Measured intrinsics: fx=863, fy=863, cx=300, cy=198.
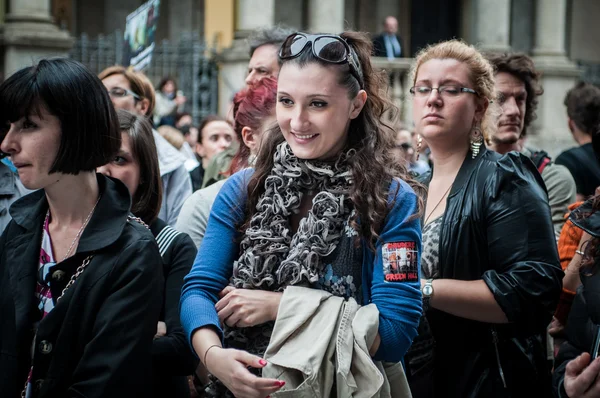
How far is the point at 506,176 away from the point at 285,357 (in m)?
1.54

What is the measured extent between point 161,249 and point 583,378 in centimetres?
177

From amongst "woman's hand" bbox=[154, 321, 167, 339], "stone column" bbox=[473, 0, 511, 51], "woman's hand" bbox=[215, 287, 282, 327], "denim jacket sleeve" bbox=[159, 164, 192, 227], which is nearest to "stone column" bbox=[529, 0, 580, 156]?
"stone column" bbox=[473, 0, 511, 51]

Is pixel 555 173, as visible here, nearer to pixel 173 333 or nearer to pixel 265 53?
pixel 265 53

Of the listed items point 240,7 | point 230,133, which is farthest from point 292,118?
point 240,7

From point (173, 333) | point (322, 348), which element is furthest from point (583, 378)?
point (173, 333)

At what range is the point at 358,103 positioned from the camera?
9.66 feet

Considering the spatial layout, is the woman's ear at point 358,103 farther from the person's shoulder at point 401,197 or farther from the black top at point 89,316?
the black top at point 89,316

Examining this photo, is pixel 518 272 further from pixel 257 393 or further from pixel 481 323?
pixel 257 393

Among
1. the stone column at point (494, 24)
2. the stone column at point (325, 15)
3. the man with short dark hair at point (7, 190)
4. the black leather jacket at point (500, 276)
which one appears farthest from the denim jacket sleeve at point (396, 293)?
the stone column at point (494, 24)

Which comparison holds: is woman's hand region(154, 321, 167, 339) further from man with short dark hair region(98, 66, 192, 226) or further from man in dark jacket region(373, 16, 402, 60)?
man in dark jacket region(373, 16, 402, 60)

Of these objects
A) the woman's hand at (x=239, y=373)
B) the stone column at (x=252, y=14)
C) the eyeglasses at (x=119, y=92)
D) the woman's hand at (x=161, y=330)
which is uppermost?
the stone column at (x=252, y=14)

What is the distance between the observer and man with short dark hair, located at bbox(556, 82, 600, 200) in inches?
245

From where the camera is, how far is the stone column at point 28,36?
48.1 ft

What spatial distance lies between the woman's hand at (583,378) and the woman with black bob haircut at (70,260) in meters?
1.58
